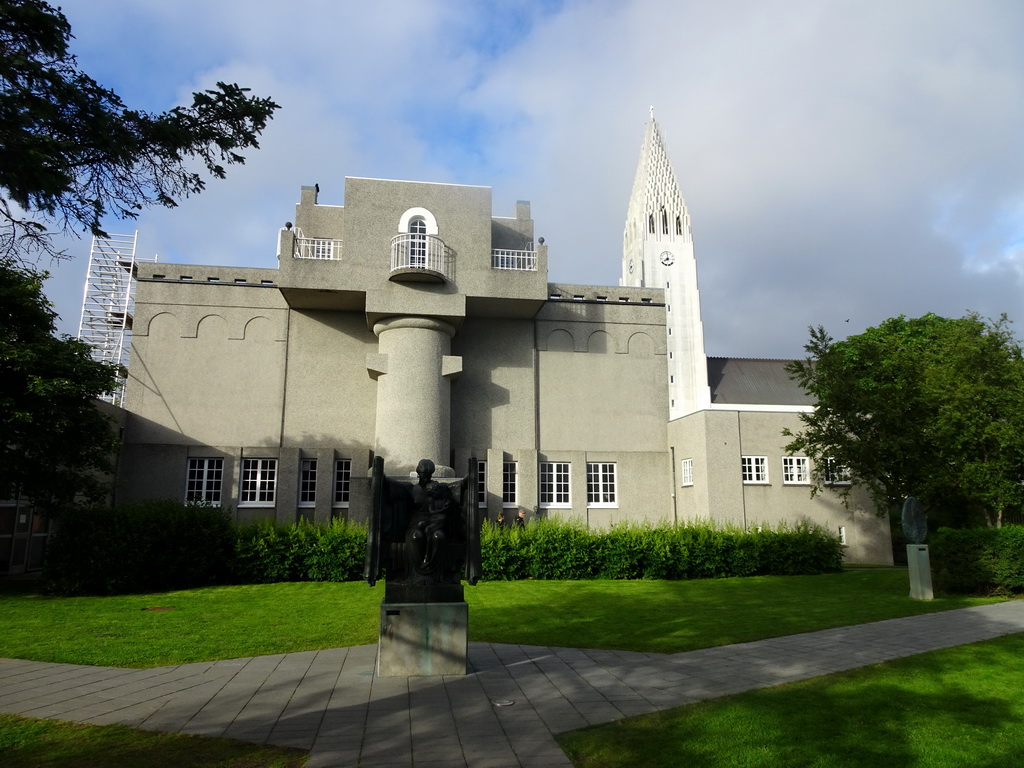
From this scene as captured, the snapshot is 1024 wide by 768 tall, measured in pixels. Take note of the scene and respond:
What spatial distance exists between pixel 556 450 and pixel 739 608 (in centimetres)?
1496

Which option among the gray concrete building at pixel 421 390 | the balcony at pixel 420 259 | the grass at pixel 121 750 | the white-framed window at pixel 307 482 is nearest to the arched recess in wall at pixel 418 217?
the gray concrete building at pixel 421 390

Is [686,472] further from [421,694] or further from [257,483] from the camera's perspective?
[421,694]

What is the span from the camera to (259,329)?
28.6 m

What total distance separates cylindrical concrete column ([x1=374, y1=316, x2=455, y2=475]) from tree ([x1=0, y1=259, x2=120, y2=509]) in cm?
922

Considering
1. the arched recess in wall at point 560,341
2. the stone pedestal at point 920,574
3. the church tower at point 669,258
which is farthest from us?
the church tower at point 669,258

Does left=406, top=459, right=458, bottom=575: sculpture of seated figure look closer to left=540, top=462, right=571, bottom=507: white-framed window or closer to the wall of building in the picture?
the wall of building

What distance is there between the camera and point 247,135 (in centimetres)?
755

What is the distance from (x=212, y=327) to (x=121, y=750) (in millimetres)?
24513

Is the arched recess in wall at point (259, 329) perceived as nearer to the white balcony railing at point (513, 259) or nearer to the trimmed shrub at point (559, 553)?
the white balcony railing at point (513, 259)

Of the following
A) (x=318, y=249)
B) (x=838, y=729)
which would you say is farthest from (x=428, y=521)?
(x=318, y=249)

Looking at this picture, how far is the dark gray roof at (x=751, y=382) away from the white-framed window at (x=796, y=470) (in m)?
18.7

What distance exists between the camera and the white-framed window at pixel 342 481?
27.7 m

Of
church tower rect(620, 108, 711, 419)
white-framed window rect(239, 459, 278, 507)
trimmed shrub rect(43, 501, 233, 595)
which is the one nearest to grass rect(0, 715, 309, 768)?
trimmed shrub rect(43, 501, 233, 595)

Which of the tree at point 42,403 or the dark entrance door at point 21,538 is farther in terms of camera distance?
the dark entrance door at point 21,538
